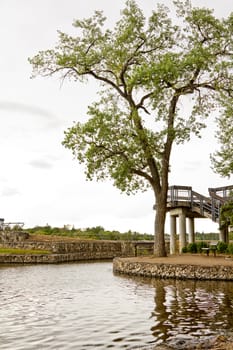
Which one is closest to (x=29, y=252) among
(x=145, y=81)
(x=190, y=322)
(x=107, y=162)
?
(x=107, y=162)

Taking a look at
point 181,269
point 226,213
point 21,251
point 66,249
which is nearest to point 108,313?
point 181,269

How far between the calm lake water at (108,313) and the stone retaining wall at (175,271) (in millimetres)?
1197

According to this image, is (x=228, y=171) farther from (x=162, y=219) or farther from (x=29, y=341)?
(x=29, y=341)

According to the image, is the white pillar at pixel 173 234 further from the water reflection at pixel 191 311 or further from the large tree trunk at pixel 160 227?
the water reflection at pixel 191 311

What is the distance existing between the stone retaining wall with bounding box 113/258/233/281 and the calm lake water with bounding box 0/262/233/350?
3.93ft

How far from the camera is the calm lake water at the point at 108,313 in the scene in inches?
416

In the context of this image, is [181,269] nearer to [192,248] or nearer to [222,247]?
[222,247]

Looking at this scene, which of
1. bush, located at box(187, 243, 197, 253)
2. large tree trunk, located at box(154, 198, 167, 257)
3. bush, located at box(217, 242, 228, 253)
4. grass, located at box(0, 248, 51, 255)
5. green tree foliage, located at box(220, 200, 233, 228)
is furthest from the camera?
grass, located at box(0, 248, 51, 255)

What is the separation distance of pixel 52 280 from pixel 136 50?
52.8 feet

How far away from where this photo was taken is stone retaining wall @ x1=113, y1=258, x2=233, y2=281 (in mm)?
22781

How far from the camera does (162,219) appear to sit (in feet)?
99.8

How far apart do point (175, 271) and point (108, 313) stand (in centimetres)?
1119

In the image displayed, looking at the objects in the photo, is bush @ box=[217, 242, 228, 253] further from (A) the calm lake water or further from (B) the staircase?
(A) the calm lake water

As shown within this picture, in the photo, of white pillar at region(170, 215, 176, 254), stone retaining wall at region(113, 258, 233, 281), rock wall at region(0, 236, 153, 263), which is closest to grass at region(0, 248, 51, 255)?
rock wall at region(0, 236, 153, 263)
